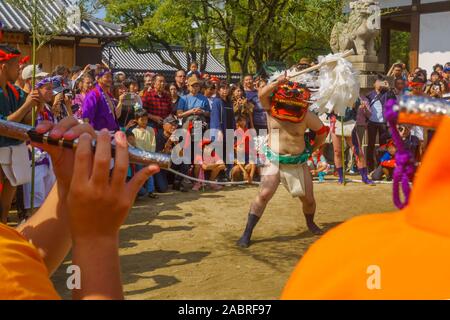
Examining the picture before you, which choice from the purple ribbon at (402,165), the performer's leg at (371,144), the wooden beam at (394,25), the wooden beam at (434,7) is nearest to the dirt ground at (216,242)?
the performer's leg at (371,144)

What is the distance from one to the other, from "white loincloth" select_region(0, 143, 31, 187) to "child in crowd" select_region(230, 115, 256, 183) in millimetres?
4510

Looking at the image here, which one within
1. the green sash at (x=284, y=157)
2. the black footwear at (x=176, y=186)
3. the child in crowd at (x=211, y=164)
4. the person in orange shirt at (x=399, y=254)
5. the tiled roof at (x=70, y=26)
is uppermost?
the tiled roof at (x=70, y=26)

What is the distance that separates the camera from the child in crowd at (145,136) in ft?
27.4

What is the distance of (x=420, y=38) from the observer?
55.9ft

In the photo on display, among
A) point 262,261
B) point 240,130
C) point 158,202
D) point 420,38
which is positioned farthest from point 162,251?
point 420,38

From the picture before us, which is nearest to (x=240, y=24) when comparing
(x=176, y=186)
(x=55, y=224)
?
(x=176, y=186)

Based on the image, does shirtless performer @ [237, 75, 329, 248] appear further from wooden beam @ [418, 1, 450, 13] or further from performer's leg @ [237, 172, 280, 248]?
wooden beam @ [418, 1, 450, 13]

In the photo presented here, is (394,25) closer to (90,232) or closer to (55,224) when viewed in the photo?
(55,224)

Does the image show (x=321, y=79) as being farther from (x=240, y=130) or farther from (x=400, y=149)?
(x=400, y=149)

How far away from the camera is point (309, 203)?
246 inches

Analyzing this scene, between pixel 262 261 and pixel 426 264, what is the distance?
449 centimetres

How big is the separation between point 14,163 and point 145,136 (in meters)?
3.04

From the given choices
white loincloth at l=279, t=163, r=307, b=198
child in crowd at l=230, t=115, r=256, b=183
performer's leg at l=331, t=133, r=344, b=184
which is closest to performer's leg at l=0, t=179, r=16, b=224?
white loincloth at l=279, t=163, r=307, b=198

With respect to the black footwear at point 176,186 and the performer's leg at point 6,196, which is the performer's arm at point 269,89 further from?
the black footwear at point 176,186
